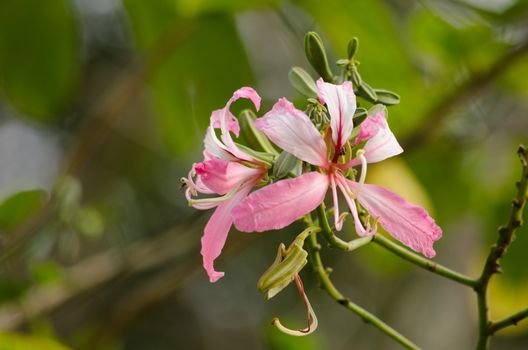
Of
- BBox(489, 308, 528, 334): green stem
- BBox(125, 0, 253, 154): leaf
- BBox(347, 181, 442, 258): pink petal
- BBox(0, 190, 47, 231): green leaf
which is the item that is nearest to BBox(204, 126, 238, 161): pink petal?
BBox(347, 181, 442, 258): pink petal

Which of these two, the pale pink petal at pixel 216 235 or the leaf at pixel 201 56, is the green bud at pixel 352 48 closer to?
the pale pink petal at pixel 216 235

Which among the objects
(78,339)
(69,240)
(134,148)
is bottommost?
(134,148)

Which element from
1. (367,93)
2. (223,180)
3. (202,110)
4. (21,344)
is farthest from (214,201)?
(202,110)

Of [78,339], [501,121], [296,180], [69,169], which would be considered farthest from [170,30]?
[501,121]

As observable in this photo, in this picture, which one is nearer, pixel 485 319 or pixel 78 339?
pixel 485 319

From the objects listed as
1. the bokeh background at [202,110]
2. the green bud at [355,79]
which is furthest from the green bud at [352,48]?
the bokeh background at [202,110]

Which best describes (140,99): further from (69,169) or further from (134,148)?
(69,169)
